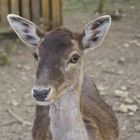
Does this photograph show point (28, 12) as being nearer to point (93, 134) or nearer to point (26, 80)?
point (26, 80)

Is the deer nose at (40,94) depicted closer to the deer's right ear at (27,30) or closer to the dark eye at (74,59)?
the dark eye at (74,59)

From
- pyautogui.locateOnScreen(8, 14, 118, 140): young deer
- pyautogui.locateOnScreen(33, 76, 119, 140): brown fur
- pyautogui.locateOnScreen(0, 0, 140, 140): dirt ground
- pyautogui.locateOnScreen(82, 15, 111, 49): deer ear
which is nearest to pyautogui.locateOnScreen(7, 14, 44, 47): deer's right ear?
pyautogui.locateOnScreen(8, 14, 118, 140): young deer

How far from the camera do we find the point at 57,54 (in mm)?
4266

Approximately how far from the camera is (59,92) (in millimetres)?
4156

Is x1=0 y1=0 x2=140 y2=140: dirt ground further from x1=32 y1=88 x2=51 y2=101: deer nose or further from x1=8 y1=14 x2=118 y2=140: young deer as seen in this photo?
x1=32 y1=88 x2=51 y2=101: deer nose

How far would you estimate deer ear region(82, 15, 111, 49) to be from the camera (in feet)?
15.2

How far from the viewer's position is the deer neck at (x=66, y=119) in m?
4.38

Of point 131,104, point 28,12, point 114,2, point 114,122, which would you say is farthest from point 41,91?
point 114,2

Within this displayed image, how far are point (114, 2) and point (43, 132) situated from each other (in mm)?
6621

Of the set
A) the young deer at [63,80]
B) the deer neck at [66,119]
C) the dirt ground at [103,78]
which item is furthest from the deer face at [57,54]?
the dirt ground at [103,78]

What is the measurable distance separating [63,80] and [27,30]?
2.33ft

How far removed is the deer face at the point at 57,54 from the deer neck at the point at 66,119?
101mm

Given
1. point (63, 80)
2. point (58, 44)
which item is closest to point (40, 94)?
point (63, 80)

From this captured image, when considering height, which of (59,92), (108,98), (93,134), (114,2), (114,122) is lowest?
(114,2)
